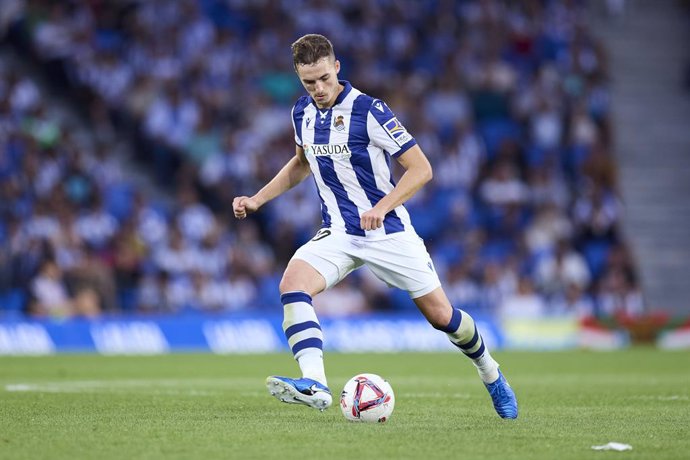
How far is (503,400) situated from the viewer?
8.27 m

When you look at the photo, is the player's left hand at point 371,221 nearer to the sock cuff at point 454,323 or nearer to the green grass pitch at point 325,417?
the sock cuff at point 454,323

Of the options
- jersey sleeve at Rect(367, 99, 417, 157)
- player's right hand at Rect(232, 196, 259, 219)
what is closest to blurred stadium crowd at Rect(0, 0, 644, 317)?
player's right hand at Rect(232, 196, 259, 219)

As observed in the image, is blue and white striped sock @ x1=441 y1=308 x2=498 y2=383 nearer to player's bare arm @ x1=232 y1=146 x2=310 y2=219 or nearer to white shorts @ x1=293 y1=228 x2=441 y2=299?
white shorts @ x1=293 y1=228 x2=441 y2=299

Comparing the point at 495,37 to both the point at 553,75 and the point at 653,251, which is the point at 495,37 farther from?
the point at 653,251

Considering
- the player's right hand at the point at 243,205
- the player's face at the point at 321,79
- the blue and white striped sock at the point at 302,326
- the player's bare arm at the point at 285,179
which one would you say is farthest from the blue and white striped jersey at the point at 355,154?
the blue and white striped sock at the point at 302,326

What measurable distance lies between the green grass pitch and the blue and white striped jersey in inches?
54.5

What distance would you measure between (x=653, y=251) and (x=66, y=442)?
21826 mm

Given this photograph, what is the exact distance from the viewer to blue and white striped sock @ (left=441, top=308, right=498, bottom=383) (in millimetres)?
8148

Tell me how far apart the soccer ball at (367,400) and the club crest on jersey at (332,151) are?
4.87ft

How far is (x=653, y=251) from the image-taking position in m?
26.8


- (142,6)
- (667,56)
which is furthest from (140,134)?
(667,56)

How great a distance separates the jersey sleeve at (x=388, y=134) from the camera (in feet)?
26.3

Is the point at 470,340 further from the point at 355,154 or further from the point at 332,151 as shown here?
the point at 332,151

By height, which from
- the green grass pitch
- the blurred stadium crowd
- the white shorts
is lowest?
the green grass pitch
